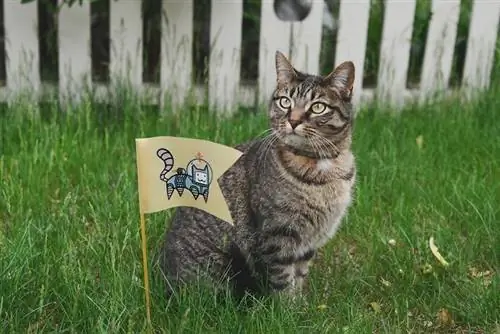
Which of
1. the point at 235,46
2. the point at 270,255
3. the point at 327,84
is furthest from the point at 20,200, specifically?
the point at 235,46

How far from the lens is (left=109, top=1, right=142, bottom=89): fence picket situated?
4.14 m

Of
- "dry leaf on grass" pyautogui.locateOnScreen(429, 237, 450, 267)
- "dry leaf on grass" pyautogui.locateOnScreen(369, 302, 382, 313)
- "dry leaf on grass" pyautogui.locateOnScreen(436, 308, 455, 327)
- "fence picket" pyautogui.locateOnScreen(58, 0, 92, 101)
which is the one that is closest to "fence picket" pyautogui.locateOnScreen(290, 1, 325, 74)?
"fence picket" pyautogui.locateOnScreen(58, 0, 92, 101)

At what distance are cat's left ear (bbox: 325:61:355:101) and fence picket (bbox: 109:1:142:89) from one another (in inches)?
68.2

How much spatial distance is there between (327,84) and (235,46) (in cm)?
172

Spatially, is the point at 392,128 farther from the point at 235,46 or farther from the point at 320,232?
the point at 320,232

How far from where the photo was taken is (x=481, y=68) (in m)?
4.52

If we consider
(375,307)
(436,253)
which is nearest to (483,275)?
(436,253)

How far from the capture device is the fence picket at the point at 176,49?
4.20 m

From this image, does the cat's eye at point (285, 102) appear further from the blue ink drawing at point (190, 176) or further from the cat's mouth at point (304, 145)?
the blue ink drawing at point (190, 176)

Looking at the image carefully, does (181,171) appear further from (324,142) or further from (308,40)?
(308,40)

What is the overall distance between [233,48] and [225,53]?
51mm

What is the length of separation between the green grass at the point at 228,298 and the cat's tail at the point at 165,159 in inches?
17.2

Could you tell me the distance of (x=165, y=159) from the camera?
2232mm

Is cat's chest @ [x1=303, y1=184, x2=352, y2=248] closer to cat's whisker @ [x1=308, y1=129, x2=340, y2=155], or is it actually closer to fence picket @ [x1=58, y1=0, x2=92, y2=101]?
Answer: cat's whisker @ [x1=308, y1=129, x2=340, y2=155]
